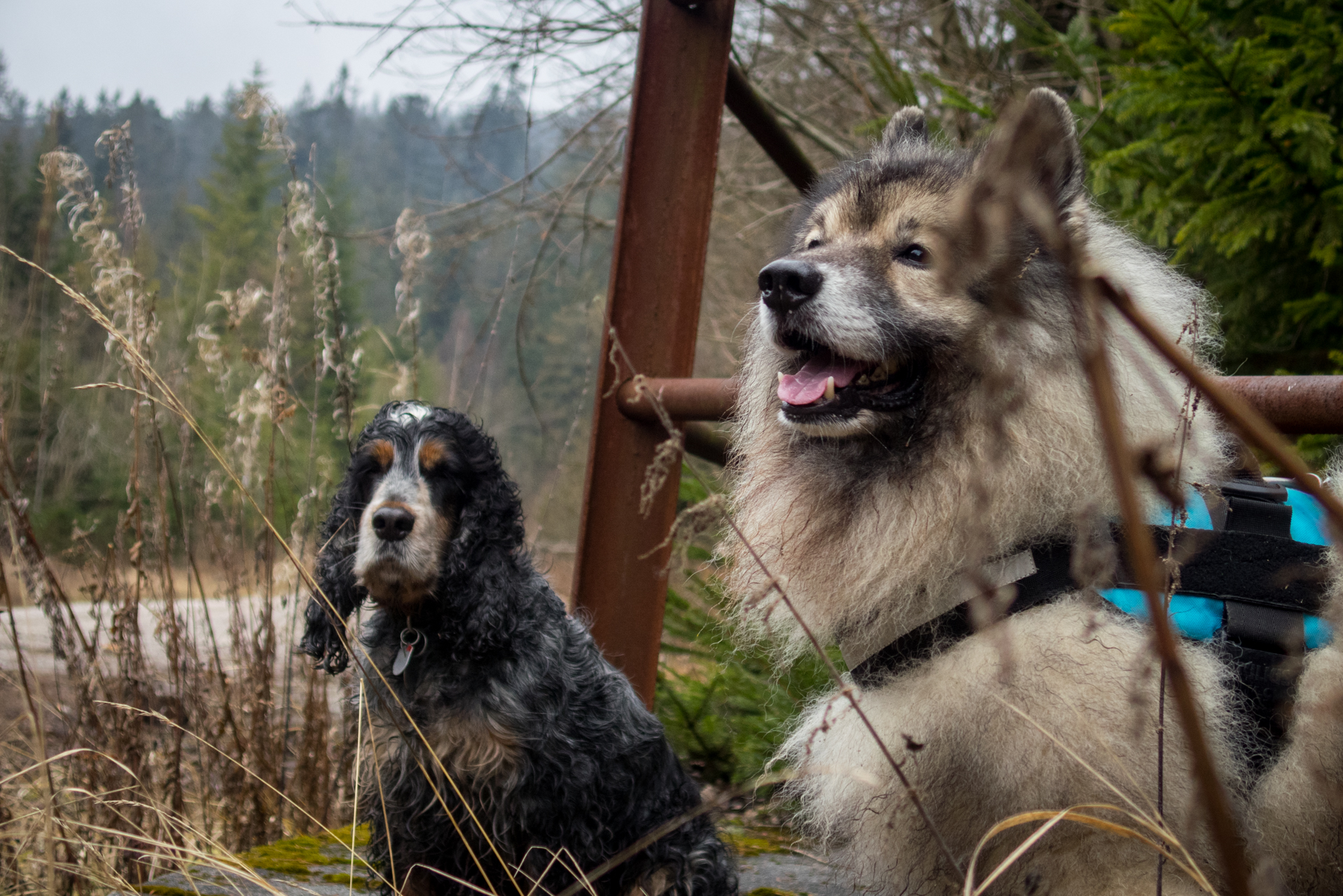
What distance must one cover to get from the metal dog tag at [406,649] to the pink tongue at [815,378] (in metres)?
1.21

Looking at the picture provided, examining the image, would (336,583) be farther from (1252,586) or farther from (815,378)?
(1252,586)

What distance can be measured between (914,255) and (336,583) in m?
1.88

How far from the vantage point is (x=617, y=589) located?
11.0ft

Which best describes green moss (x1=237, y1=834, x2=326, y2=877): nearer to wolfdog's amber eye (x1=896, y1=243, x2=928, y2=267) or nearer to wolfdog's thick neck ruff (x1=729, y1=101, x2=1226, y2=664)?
wolfdog's thick neck ruff (x1=729, y1=101, x2=1226, y2=664)

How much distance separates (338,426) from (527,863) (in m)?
2.07

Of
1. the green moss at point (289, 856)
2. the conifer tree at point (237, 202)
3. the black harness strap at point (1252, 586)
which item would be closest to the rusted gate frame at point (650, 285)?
the green moss at point (289, 856)

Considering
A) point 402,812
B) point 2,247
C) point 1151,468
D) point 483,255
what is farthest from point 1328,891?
point 483,255

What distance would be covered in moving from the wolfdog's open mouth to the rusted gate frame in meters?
1.21

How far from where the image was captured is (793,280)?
209 cm

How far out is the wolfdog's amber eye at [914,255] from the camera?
85.5 inches

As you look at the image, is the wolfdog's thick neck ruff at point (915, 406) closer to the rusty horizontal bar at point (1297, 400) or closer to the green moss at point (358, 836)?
the rusty horizontal bar at point (1297, 400)

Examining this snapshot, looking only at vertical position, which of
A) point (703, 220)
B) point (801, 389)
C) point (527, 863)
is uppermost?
point (703, 220)

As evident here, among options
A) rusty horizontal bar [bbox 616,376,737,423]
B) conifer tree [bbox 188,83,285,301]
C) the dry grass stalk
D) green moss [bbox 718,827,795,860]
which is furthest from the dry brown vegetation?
conifer tree [bbox 188,83,285,301]

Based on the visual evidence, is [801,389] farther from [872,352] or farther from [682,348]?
[682,348]
